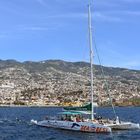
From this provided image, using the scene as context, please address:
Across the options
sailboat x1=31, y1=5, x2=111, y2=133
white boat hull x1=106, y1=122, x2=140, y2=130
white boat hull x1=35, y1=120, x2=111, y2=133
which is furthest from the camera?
white boat hull x1=106, y1=122, x2=140, y2=130

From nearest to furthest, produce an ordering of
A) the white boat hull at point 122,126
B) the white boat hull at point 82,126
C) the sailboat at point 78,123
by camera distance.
→ the white boat hull at point 82,126, the sailboat at point 78,123, the white boat hull at point 122,126

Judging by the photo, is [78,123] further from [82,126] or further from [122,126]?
[122,126]

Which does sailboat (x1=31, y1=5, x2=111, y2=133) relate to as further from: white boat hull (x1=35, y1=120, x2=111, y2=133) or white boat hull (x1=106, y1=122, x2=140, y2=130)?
white boat hull (x1=106, y1=122, x2=140, y2=130)

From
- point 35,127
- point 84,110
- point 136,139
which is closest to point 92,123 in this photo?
point 84,110

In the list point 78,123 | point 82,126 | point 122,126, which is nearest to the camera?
point 82,126

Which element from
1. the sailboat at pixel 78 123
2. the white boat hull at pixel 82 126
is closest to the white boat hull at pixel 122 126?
the white boat hull at pixel 82 126

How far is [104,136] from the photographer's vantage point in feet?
265

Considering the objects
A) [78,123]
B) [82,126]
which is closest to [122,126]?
[82,126]

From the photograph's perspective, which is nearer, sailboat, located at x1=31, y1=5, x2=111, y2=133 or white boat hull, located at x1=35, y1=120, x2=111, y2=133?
white boat hull, located at x1=35, y1=120, x2=111, y2=133

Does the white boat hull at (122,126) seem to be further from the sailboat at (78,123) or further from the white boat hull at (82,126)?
the sailboat at (78,123)

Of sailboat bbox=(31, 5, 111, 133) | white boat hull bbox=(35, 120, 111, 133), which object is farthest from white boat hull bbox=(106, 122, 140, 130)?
sailboat bbox=(31, 5, 111, 133)

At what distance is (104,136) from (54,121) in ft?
47.1

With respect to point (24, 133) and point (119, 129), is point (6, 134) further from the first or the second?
point (119, 129)

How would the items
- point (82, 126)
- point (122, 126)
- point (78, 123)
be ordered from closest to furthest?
point (82, 126) → point (78, 123) → point (122, 126)
